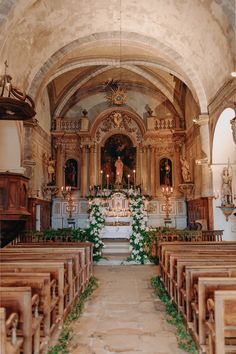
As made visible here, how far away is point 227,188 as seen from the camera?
461 inches

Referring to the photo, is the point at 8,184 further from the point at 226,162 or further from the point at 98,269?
the point at 226,162

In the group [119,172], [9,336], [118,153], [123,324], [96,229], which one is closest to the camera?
[9,336]

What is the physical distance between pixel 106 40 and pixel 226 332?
11.0 m

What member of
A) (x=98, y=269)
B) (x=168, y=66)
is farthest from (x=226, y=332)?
(x=168, y=66)

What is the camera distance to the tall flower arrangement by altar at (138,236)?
38.7 ft

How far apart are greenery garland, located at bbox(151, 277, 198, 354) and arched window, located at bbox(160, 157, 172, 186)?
9.28 m

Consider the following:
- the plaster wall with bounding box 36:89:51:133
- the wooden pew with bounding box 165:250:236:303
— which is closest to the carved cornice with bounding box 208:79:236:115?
the wooden pew with bounding box 165:250:236:303

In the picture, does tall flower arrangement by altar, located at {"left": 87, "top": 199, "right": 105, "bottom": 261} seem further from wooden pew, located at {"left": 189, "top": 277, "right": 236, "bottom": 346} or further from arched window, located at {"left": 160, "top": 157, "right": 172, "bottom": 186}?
wooden pew, located at {"left": 189, "top": 277, "right": 236, "bottom": 346}

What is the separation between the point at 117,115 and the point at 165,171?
3.62m

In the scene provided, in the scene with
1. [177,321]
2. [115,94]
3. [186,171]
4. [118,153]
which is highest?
[115,94]

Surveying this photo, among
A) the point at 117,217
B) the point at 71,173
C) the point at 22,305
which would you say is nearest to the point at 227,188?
the point at 117,217

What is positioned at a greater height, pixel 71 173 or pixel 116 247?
pixel 71 173

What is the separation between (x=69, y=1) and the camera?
1035 cm

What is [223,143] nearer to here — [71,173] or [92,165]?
[92,165]
